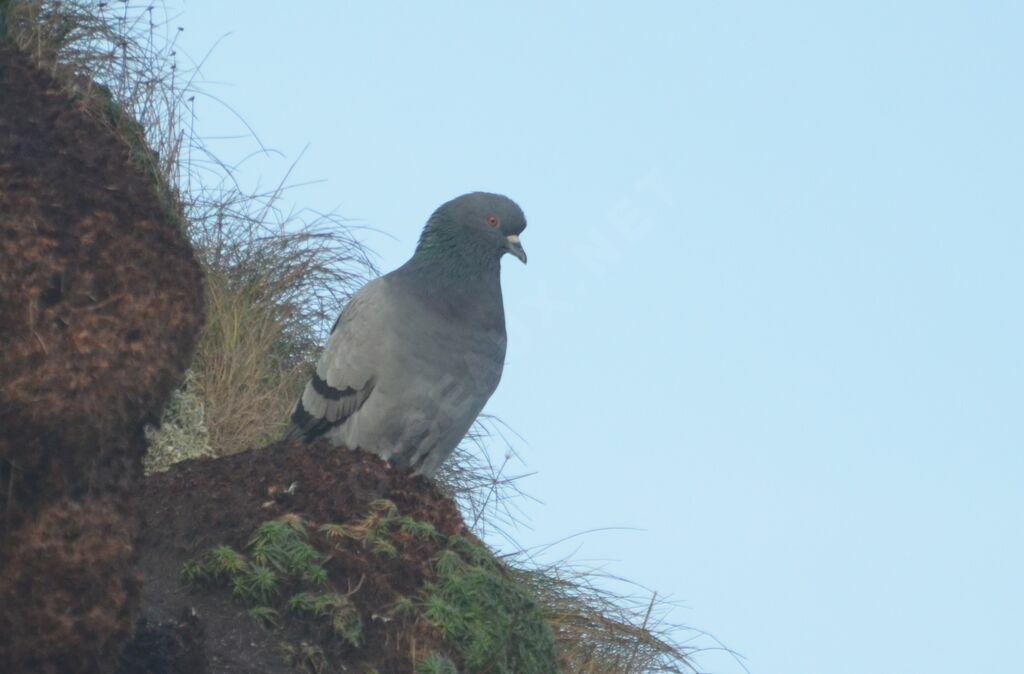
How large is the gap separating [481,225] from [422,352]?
2.70 feet

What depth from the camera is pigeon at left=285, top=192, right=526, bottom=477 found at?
6930mm

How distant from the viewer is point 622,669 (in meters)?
6.75

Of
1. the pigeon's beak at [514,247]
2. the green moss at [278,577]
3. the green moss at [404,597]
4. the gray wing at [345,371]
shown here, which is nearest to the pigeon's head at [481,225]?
the pigeon's beak at [514,247]

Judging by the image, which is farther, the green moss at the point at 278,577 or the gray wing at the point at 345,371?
the gray wing at the point at 345,371

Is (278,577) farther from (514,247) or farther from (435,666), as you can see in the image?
(514,247)

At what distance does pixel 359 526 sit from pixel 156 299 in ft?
5.88

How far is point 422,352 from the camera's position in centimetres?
692

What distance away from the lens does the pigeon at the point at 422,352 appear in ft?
22.7

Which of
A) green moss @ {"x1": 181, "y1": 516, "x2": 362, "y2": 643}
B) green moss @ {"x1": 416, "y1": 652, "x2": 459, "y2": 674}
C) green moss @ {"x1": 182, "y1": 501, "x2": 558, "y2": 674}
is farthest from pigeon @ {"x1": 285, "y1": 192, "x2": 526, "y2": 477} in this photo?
green moss @ {"x1": 416, "y1": 652, "x2": 459, "y2": 674}

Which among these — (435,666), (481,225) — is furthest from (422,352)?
(435,666)

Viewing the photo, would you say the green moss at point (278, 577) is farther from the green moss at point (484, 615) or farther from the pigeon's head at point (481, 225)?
the pigeon's head at point (481, 225)

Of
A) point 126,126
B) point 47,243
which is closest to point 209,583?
point 47,243

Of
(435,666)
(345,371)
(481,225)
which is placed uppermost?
(481,225)

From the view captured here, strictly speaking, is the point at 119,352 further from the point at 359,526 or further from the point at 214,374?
the point at 214,374
